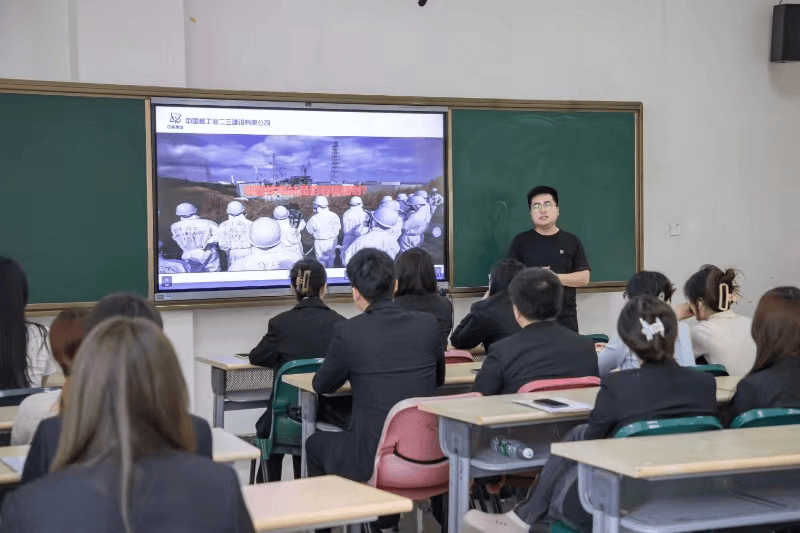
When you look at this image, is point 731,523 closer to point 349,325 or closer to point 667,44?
point 349,325

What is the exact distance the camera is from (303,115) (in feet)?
22.7

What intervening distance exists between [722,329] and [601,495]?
7.92ft

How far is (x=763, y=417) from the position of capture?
3.51 metres

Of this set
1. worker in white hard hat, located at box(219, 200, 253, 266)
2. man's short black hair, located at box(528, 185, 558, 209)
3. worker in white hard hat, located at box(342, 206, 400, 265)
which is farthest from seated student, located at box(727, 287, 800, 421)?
worker in white hard hat, located at box(219, 200, 253, 266)

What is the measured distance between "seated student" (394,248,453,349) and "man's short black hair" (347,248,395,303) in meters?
0.89

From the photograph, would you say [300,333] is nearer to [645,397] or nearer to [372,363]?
[372,363]

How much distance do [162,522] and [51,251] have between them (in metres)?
4.86

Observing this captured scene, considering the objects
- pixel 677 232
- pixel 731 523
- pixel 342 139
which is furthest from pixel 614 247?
pixel 731 523

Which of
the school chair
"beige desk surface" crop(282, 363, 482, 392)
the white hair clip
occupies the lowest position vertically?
the school chair

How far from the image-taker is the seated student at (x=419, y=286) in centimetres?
525

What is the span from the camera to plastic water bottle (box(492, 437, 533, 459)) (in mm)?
3854

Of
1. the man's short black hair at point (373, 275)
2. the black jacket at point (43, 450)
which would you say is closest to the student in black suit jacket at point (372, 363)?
the man's short black hair at point (373, 275)

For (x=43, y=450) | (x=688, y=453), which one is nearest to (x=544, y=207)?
(x=688, y=453)

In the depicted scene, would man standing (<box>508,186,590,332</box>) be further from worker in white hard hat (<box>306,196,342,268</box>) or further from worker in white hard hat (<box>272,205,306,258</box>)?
worker in white hard hat (<box>272,205,306,258</box>)
